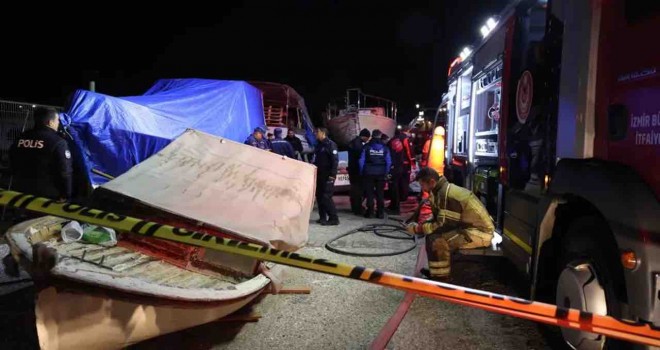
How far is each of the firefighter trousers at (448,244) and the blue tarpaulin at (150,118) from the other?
5.20 metres

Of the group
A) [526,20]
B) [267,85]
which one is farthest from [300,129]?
[526,20]

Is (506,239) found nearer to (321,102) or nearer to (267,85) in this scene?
(267,85)

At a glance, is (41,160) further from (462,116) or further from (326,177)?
(462,116)

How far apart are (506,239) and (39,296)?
3.65 metres

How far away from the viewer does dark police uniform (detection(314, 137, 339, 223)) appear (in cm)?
834

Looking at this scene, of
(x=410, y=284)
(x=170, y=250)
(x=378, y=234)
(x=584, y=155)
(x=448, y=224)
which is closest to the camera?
(x=410, y=284)

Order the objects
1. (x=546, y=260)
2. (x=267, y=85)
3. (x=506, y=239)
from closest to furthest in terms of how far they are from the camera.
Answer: (x=546, y=260)
(x=506, y=239)
(x=267, y=85)

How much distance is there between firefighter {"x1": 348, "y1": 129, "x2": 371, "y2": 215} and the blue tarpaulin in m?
2.71

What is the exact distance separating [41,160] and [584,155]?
5045 millimetres

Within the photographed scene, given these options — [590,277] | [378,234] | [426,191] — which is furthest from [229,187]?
[378,234]

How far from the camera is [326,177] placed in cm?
840

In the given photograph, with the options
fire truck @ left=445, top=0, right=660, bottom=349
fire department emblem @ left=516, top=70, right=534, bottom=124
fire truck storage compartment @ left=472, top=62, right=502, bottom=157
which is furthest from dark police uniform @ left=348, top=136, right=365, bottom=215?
fire department emblem @ left=516, top=70, right=534, bottom=124

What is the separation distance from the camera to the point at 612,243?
8.54ft

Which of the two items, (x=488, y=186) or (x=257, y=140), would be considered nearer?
(x=488, y=186)
